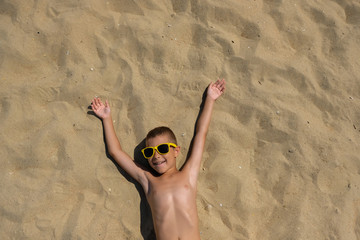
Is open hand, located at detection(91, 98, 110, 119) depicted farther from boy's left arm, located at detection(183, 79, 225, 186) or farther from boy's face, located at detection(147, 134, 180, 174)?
boy's left arm, located at detection(183, 79, 225, 186)

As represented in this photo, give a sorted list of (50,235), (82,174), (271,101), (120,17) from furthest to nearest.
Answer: (120,17) < (271,101) < (82,174) < (50,235)

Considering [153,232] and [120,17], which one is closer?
[153,232]

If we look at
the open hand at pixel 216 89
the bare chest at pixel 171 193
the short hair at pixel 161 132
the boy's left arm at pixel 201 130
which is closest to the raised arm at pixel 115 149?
the bare chest at pixel 171 193

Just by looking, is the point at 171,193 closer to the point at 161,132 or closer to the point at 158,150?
the point at 158,150

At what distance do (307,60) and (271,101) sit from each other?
751mm

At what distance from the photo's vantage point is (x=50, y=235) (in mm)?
3357

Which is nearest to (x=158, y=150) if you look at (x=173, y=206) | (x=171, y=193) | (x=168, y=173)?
(x=168, y=173)

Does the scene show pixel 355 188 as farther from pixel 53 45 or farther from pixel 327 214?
pixel 53 45

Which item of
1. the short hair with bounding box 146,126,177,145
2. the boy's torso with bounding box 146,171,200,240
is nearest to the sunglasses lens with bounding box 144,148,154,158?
the short hair with bounding box 146,126,177,145

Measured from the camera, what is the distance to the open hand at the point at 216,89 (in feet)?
12.6

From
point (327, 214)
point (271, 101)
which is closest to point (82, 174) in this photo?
point (271, 101)

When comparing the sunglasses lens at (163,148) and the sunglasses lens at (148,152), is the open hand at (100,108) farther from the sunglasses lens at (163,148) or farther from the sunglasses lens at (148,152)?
the sunglasses lens at (163,148)

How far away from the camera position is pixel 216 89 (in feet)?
12.7

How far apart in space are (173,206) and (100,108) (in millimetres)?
1451
